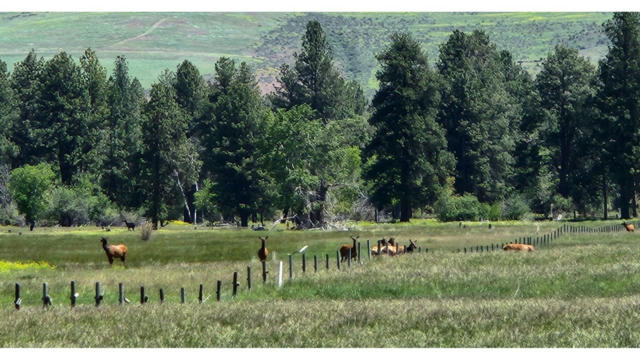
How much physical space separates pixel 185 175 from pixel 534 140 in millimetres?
39784

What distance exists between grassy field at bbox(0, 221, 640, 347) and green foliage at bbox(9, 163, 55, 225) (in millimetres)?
61103

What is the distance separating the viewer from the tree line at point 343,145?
11400cm

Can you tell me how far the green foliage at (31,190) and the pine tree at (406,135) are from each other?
34.7m

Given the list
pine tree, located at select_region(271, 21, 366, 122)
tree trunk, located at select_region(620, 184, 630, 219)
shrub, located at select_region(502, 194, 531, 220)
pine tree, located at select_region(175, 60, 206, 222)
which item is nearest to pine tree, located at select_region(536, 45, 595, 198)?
shrub, located at select_region(502, 194, 531, 220)

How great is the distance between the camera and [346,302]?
105 feet

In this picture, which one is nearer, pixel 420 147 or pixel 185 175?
pixel 420 147

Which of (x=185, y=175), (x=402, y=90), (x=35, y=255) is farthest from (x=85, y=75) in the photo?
(x=35, y=255)

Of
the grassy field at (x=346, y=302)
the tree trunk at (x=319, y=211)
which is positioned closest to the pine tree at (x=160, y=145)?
the tree trunk at (x=319, y=211)

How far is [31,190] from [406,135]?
40.1m

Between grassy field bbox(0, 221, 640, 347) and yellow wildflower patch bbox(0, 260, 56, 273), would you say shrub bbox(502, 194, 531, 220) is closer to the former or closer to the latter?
grassy field bbox(0, 221, 640, 347)

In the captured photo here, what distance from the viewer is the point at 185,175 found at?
137375 mm

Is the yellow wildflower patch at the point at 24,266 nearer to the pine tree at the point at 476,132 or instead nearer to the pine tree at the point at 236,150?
the pine tree at the point at 236,150

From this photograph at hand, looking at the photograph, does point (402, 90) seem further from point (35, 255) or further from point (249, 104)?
point (35, 255)

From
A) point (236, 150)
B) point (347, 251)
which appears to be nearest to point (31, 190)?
point (236, 150)
